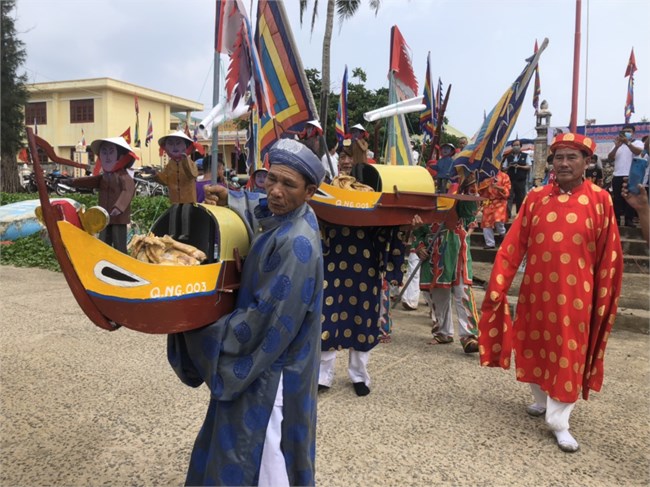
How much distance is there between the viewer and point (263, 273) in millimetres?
1729

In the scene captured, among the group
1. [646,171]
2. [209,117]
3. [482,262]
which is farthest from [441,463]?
[482,262]

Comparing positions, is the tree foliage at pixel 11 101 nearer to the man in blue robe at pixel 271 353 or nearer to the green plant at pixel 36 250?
the green plant at pixel 36 250

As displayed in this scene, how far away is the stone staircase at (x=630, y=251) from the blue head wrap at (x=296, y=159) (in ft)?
24.4

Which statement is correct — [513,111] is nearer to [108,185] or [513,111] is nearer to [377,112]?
[377,112]

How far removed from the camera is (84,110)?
27703 millimetres

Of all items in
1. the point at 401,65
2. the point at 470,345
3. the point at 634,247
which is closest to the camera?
the point at 470,345

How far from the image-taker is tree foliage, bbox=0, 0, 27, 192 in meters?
14.7

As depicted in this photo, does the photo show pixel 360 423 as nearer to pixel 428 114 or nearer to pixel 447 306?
pixel 447 306

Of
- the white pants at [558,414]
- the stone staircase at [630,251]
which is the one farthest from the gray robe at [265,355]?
the stone staircase at [630,251]

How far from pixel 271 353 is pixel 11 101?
1794 centimetres

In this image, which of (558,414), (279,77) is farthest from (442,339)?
(279,77)

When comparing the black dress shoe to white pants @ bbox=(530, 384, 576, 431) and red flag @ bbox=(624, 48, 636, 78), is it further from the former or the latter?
red flag @ bbox=(624, 48, 636, 78)

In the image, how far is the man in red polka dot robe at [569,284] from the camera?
3.08 m

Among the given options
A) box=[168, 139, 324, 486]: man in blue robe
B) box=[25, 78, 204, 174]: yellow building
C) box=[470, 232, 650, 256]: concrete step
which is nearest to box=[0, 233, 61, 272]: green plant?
box=[168, 139, 324, 486]: man in blue robe
